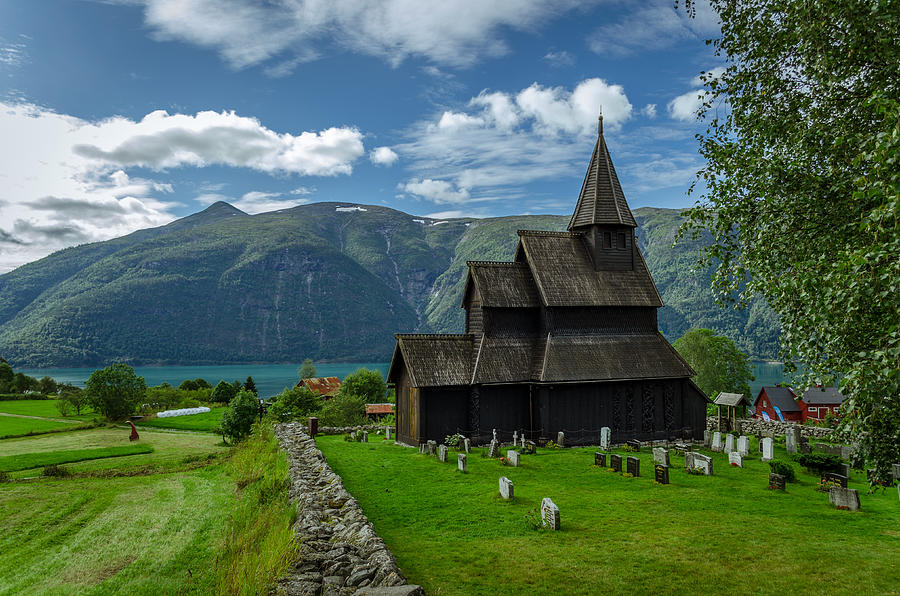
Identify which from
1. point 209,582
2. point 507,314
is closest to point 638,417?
point 507,314

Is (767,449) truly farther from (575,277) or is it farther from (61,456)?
(61,456)

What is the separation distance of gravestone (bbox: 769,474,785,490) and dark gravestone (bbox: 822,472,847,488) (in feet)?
4.85

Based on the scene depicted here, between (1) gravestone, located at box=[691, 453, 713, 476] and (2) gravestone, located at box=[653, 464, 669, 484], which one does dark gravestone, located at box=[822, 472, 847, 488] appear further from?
(2) gravestone, located at box=[653, 464, 669, 484]

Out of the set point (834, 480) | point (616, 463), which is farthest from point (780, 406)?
point (616, 463)

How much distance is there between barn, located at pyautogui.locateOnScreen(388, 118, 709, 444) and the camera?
26.2m

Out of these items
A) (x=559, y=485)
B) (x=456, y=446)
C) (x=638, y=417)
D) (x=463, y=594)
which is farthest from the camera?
(x=638, y=417)

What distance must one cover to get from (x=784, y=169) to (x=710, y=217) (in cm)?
155

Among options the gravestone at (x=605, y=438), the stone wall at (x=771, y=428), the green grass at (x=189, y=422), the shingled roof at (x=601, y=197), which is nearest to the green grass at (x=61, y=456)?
the green grass at (x=189, y=422)

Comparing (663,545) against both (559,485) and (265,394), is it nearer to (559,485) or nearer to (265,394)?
(559,485)

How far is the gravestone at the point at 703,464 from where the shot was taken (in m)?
19.8

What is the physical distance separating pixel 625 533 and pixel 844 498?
7870 mm

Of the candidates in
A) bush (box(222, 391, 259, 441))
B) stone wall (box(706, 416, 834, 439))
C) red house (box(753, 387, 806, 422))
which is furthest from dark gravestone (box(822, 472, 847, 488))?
bush (box(222, 391, 259, 441))

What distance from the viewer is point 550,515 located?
1271 cm

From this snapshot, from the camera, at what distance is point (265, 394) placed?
115750 mm
